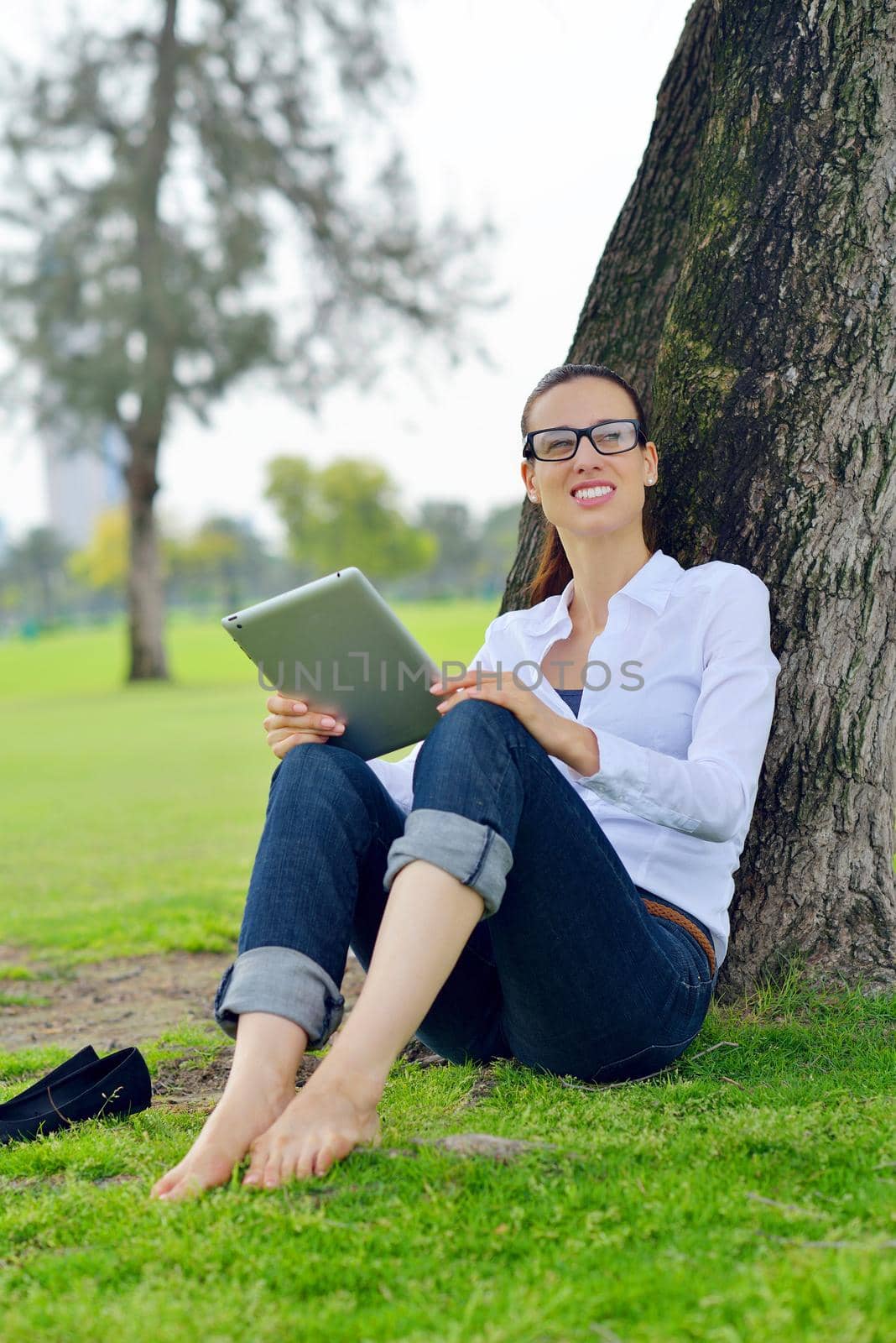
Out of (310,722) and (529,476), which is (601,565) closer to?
(529,476)

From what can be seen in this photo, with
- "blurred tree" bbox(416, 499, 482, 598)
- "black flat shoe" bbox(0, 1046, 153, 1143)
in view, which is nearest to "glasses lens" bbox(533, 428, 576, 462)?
"black flat shoe" bbox(0, 1046, 153, 1143)

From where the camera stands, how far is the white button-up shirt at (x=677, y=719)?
7.45ft

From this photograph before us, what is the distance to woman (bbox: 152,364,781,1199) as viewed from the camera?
202 cm

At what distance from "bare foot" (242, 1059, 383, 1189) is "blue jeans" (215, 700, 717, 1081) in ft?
0.42

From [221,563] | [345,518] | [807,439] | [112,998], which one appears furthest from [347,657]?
[221,563]

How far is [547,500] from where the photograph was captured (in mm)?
2836

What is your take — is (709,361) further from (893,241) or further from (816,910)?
(816,910)

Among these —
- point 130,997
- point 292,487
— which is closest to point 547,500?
point 130,997

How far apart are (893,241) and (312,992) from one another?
2045mm

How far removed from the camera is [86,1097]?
2.50 m

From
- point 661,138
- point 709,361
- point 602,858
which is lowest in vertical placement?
point 602,858

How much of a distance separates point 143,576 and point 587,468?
2226cm

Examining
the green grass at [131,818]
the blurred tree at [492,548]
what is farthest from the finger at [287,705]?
the blurred tree at [492,548]

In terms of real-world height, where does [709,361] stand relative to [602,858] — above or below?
above
